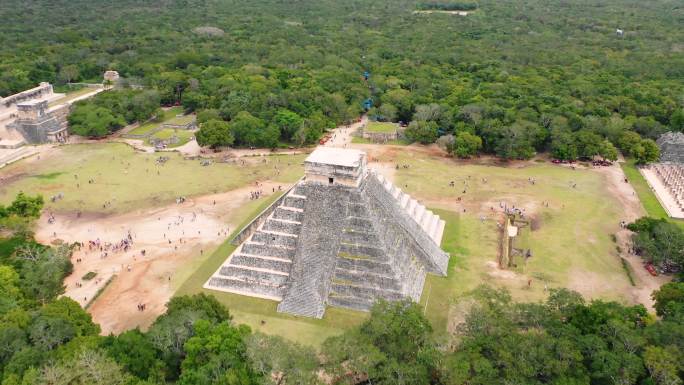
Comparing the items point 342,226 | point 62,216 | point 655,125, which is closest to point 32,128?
point 62,216

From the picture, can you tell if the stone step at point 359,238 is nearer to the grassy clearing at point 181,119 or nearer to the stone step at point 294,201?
the stone step at point 294,201

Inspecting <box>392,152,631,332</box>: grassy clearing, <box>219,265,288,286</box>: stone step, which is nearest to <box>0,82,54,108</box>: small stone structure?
<box>392,152,631,332</box>: grassy clearing

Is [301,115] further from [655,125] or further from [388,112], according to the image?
[655,125]

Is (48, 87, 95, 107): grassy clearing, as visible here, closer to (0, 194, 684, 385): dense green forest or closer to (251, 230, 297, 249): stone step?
(251, 230, 297, 249): stone step

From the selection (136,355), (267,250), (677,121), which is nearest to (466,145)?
(677,121)

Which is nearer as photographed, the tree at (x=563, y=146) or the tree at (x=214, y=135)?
the tree at (x=563, y=146)

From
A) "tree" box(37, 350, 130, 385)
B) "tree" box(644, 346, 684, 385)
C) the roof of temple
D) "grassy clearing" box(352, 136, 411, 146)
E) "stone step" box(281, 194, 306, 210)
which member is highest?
the roof of temple

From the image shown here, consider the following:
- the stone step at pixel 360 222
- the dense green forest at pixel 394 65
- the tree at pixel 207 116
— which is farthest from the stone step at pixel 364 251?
the tree at pixel 207 116

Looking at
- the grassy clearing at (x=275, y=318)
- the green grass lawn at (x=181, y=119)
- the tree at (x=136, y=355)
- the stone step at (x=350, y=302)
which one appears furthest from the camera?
the green grass lawn at (x=181, y=119)
